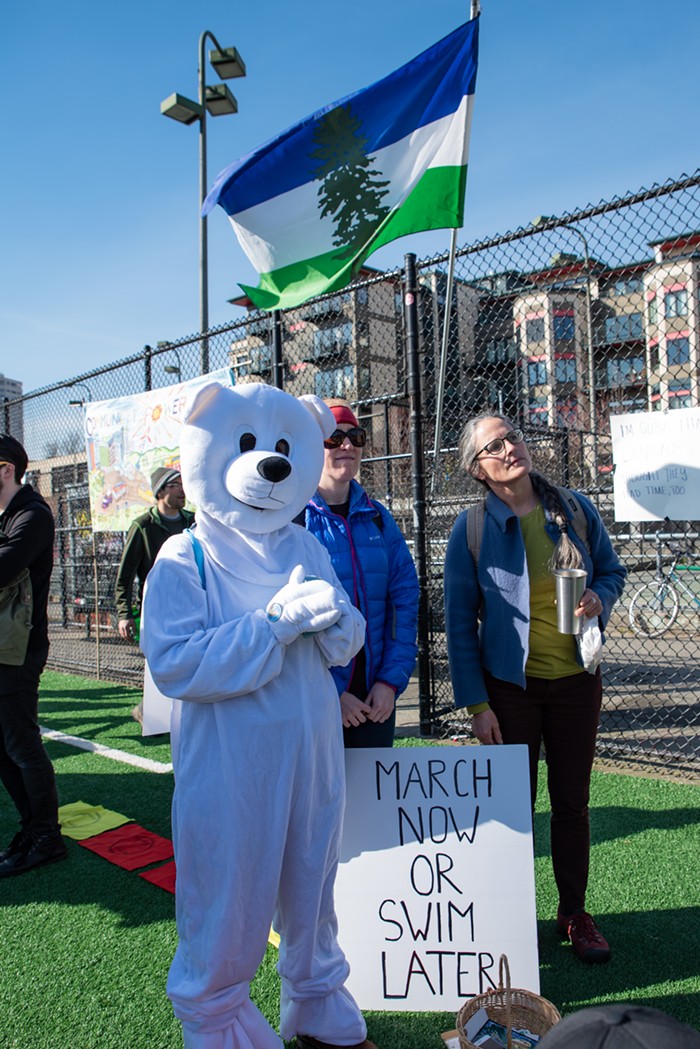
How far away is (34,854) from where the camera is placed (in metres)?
3.36

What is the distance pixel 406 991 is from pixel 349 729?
811 millimetres

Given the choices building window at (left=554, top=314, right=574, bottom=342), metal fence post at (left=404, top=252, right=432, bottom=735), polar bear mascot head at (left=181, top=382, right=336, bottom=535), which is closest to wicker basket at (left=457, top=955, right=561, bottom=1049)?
polar bear mascot head at (left=181, top=382, right=336, bottom=535)

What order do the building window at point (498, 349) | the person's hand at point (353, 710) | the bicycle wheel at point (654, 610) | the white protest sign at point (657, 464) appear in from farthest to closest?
the bicycle wheel at point (654, 610) < the building window at point (498, 349) < the white protest sign at point (657, 464) < the person's hand at point (353, 710)

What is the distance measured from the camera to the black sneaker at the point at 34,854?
3.29 metres

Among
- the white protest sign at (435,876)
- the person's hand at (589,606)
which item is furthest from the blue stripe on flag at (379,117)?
the white protest sign at (435,876)

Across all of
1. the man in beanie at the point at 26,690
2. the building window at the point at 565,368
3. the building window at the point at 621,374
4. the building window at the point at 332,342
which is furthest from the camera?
the building window at the point at 332,342

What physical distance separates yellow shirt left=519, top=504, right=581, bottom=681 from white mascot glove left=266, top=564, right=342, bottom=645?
987 mm

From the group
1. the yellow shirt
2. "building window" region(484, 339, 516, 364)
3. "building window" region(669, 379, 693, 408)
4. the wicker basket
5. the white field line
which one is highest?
"building window" region(484, 339, 516, 364)

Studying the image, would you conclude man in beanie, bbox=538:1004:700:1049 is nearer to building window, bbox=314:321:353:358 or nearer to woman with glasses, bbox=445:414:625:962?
woman with glasses, bbox=445:414:625:962

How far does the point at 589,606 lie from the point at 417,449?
8.31 feet

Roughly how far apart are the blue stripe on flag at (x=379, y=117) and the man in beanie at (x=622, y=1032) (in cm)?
426

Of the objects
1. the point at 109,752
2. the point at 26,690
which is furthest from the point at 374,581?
the point at 109,752

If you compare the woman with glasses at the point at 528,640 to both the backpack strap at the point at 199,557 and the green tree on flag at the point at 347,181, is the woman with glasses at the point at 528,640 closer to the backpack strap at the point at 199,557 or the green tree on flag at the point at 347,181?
the backpack strap at the point at 199,557

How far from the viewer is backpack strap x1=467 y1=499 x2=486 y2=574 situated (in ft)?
8.51
